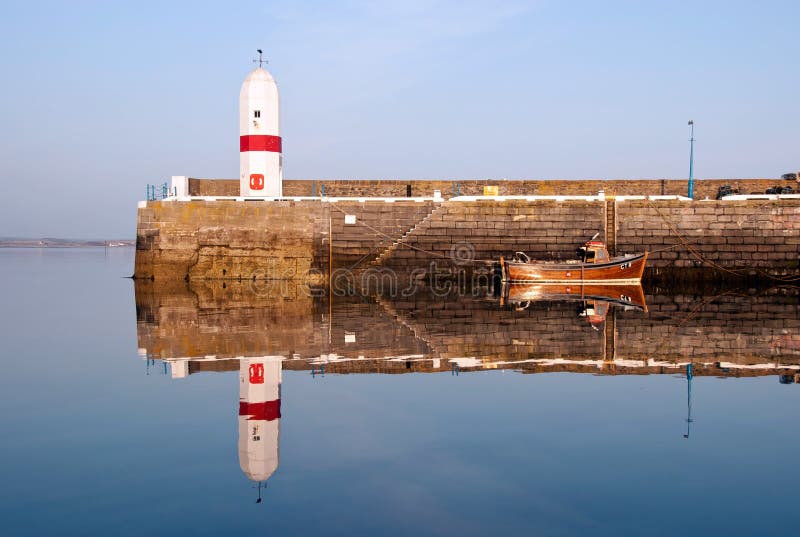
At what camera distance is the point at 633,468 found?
19.1 feet

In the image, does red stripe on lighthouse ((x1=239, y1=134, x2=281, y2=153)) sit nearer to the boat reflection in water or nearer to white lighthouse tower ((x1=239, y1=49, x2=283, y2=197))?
white lighthouse tower ((x1=239, y1=49, x2=283, y2=197))

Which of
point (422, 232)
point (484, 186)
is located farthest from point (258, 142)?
point (484, 186)

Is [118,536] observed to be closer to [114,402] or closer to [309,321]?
[114,402]

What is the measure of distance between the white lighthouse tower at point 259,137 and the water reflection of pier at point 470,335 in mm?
7200

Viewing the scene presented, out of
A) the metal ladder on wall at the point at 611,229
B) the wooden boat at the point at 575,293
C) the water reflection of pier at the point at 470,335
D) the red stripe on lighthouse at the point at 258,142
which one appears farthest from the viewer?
the metal ladder on wall at the point at 611,229

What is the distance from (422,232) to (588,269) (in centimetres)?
598

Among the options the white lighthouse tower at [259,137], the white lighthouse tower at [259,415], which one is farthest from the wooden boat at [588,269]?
the white lighthouse tower at [259,415]

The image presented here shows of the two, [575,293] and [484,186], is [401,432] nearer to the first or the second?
[575,293]

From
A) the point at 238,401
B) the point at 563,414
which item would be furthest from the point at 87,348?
the point at 563,414

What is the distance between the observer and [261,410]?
7.73m

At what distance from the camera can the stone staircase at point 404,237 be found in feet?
88.2

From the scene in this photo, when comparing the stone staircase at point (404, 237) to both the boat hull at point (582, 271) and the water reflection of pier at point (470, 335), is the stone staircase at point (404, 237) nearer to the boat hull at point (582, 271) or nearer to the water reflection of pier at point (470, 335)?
the boat hull at point (582, 271)

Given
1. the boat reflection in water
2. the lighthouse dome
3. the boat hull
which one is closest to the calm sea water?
the boat reflection in water

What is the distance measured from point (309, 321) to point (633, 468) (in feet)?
34.9
